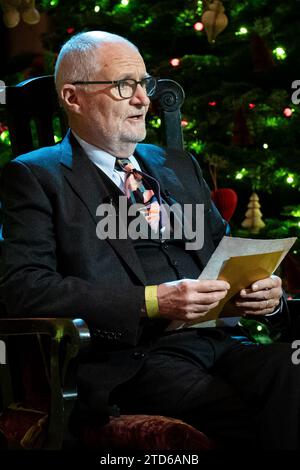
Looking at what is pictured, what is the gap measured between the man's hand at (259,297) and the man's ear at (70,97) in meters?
0.83

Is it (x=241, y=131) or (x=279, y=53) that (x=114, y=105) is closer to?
(x=241, y=131)

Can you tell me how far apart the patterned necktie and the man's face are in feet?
0.28

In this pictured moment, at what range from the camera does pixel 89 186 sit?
101 inches

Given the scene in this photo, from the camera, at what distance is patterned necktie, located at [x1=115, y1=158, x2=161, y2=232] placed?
2.65 metres

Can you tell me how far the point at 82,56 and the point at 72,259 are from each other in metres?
0.67

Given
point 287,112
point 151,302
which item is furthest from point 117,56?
point 287,112

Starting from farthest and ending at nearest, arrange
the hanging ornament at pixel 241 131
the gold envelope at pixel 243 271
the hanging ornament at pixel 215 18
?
the hanging ornament at pixel 241 131 → the hanging ornament at pixel 215 18 → the gold envelope at pixel 243 271

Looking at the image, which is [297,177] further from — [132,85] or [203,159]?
[132,85]

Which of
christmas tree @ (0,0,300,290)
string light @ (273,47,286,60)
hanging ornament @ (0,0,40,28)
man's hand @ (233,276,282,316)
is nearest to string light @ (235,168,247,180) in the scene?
christmas tree @ (0,0,300,290)

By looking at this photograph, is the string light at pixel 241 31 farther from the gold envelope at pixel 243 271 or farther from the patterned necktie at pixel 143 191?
the gold envelope at pixel 243 271

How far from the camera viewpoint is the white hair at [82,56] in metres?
2.62

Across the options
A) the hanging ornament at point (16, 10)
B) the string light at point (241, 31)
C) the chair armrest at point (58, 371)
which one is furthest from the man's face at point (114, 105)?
the string light at point (241, 31)

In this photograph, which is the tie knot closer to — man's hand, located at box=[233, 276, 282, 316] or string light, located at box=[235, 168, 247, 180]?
man's hand, located at box=[233, 276, 282, 316]
